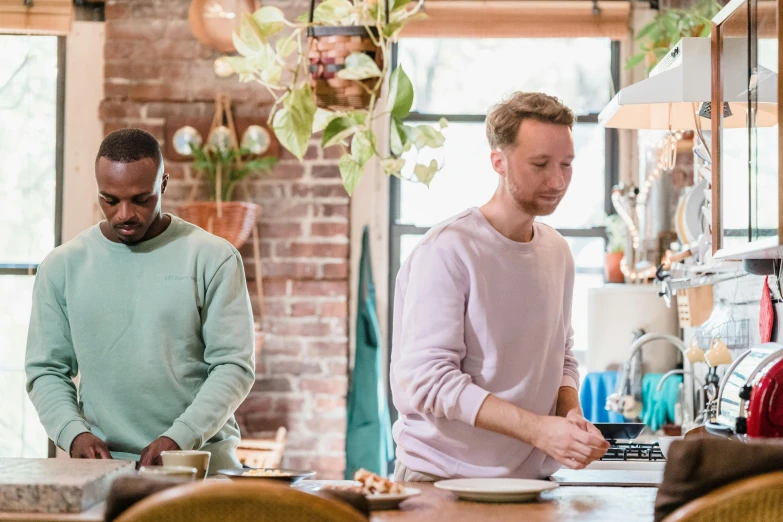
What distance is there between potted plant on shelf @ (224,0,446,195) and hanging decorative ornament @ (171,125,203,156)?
89.9 inches

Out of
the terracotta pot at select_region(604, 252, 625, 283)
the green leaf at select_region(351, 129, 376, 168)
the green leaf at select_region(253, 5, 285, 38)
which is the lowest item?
the terracotta pot at select_region(604, 252, 625, 283)

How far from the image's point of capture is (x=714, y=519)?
1.07 metres

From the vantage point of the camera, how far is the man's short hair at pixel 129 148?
1.96m

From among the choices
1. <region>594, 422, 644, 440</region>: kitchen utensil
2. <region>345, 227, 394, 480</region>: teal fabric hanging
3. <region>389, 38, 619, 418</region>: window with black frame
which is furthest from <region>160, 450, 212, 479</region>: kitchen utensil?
<region>389, 38, 619, 418</region>: window with black frame

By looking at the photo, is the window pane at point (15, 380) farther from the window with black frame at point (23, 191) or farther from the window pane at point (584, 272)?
the window pane at point (584, 272)

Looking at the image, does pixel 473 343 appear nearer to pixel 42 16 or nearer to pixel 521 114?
pixel 521 114

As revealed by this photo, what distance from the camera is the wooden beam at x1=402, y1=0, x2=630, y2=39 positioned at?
4.35m

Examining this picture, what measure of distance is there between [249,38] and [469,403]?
77cm

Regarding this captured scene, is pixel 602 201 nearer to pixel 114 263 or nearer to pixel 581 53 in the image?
pixel 581 53

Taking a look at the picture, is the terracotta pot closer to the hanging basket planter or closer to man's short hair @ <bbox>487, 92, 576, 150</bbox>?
man's short hair @ <bbox>487, 92, 576, 150</bbox>

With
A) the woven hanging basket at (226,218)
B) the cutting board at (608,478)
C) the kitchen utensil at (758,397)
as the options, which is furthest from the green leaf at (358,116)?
the woven hanging basket at (226,218)

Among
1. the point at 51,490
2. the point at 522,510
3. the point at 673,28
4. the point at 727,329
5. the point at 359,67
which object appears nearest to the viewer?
the point at 51,490

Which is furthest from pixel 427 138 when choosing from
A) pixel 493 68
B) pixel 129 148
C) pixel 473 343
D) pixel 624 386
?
pixel 493 68

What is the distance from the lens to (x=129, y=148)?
6.48ft
